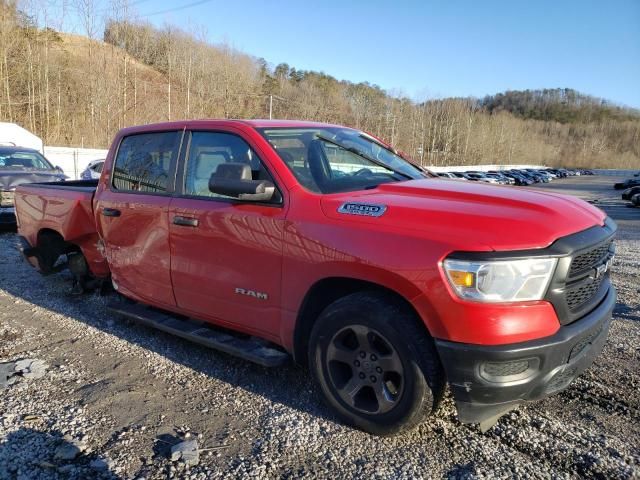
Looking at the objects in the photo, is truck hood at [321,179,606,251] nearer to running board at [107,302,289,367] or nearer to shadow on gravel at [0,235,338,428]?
running board at [107,302,289,367]

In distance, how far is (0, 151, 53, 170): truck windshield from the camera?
11294 millimetres

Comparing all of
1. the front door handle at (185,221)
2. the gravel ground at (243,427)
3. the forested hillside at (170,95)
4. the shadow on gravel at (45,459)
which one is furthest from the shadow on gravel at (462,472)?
the forested hillside at (170,95)

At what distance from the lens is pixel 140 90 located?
47.7m

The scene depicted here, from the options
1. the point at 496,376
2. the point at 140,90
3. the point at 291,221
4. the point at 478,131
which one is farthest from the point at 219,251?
the point at 478,131

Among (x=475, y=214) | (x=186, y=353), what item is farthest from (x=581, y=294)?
(x=186, y=353)

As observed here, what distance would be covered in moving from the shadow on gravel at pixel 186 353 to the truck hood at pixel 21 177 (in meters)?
4.19

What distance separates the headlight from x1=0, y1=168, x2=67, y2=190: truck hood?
9.68 metres

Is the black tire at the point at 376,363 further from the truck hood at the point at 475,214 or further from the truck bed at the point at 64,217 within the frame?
the truck bed at the point at 64,217

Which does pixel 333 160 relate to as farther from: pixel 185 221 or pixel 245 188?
pixel 185 221

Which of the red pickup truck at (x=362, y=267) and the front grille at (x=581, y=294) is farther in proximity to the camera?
the front grille at (x=581, y=294)

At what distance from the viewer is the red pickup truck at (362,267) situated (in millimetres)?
2445

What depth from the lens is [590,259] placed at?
2.73 m

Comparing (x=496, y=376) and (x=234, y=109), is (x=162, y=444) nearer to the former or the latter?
(x=496, y=376)

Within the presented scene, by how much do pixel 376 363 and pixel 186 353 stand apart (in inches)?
79.8
